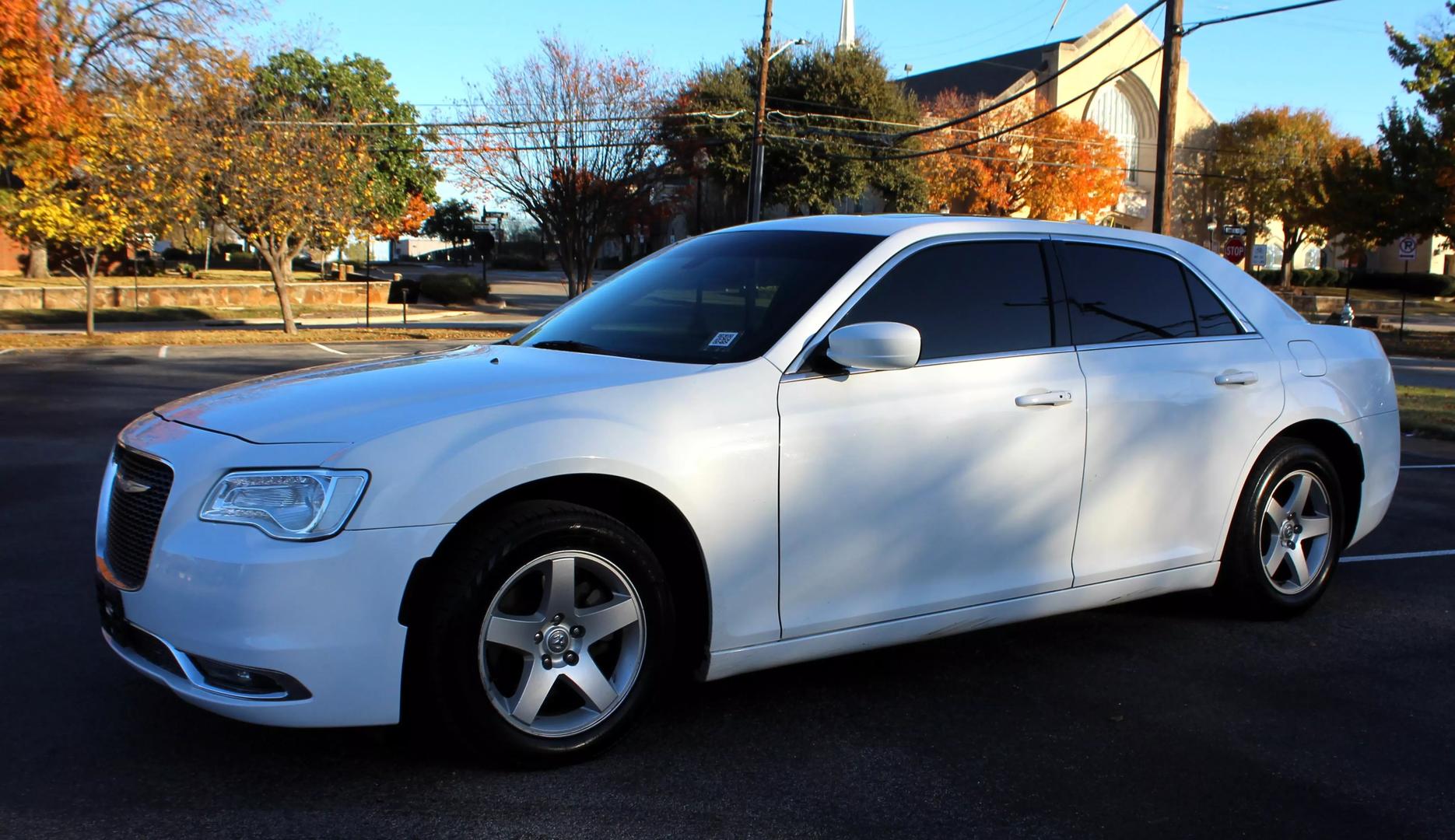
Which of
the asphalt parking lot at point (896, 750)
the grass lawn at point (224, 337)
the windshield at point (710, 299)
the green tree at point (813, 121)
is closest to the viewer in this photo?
the asphalt parking lot at point (896, 750)

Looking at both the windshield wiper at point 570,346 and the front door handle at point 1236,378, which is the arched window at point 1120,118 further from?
the windshield wiper at point 570,346

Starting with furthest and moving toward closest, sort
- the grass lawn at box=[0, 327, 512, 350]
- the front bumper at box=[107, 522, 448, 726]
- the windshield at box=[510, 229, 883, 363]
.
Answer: the grass lawn at box=[0, 327, 512, 350] → the windshield at box=[510, 229, 883, 363] → the front bumper at box=[107, 522, 448, 726]

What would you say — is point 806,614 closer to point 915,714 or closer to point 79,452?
point 915,714

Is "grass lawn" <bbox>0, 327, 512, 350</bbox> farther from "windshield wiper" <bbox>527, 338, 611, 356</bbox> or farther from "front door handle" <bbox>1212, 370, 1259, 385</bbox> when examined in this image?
"front door handle" <bbox>1212, 370, 1259, 385</bbox>

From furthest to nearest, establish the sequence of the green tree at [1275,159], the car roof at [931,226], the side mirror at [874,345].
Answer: the green tree at [1275,159] < the car roof at [931,226] < the side mirror at [874,345]

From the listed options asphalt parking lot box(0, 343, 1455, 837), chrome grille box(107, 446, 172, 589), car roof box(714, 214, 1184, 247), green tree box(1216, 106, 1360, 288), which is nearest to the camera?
asphalt parking lot box(0, 343, 1455, 837)

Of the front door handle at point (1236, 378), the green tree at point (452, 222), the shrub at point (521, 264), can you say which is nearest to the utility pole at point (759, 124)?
the front door handle at point (1236, 378)

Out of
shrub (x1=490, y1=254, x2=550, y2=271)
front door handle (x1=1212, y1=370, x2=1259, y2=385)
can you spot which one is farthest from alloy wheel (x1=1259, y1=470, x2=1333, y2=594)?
shrub (x1=490, y1=254, x2=550, y2=271)

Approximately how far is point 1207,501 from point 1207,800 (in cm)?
172

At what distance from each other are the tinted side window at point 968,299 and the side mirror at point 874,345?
0.21m

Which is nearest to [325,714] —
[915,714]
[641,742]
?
[641,742]

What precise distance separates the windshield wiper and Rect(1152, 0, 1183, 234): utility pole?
1647 cm

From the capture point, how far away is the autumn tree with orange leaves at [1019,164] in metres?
50.3

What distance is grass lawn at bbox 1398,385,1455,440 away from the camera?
1234 cm
